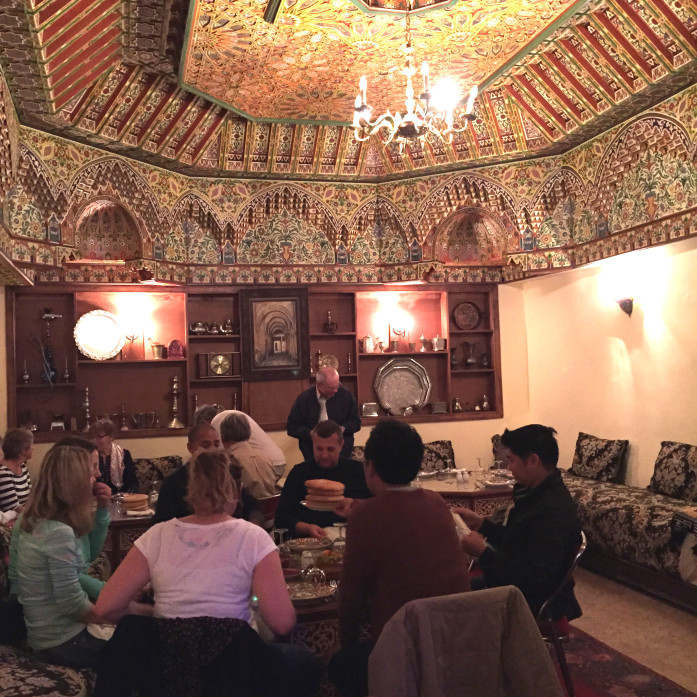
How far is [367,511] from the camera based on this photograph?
2.60 metres

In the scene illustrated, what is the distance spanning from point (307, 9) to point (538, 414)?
5561 millimetres

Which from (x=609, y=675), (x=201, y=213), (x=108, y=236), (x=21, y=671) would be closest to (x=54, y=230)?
(x=108, y=236)

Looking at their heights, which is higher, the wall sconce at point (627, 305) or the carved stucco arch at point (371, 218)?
the carved stucco arch at point (371, 218)

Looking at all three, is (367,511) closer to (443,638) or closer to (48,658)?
(443,638)

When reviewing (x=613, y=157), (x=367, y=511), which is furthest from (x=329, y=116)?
(x=367, y=511)

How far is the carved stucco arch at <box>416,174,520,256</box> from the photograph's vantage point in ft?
28.2

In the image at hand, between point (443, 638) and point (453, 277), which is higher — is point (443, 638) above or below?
below

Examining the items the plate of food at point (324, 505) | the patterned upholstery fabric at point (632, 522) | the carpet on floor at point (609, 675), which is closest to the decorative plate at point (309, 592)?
the plate of food at point (324, 505)

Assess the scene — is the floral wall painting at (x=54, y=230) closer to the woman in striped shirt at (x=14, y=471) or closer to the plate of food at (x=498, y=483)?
the woman in striped shirt at (x=14, y=471)

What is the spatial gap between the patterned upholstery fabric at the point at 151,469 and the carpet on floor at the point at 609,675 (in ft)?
15.2

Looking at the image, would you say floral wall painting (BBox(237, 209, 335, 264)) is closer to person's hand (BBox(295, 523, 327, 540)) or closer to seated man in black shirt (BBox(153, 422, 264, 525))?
seated man in black shirt (BBox(153, 422, 264, 525))

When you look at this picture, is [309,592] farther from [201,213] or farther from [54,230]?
[201,213]

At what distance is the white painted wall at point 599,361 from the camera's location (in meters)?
6.90

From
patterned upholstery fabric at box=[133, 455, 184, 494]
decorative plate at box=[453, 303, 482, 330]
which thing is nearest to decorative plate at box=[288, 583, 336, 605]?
patterned upholstery fabric at box=[133, 455, 184, 494]
